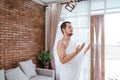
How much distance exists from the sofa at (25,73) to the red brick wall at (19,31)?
11.2 inches

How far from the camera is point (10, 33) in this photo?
3402 millimetres

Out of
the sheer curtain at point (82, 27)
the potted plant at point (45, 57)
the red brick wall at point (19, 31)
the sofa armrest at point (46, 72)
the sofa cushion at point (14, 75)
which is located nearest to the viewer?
the sofa cushion at point (14, 75)

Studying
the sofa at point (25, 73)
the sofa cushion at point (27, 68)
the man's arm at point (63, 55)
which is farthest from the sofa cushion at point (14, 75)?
the man's arm at point (63, 55)

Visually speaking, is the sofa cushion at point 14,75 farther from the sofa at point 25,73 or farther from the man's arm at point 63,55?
the man's arm at point 63,55

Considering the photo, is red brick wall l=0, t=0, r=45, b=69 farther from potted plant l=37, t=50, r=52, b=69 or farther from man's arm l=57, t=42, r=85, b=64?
man's arm l=57, t=42, r=85, b=64

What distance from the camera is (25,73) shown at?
341 centimetres

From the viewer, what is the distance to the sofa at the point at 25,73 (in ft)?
9.52

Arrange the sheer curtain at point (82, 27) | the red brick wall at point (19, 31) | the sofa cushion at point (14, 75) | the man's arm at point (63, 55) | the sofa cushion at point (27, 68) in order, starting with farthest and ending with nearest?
1. the sheer curtain at point (82, 27)
2. the sofa cushion at point (27, 68)
3. the red brick wall at point (19, 31)
4. the sofa cushion at point (14, 75)
5. the man's arm at point (63, 55)

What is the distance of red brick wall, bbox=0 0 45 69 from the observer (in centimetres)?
324

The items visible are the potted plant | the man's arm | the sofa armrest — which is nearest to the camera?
the man's arm

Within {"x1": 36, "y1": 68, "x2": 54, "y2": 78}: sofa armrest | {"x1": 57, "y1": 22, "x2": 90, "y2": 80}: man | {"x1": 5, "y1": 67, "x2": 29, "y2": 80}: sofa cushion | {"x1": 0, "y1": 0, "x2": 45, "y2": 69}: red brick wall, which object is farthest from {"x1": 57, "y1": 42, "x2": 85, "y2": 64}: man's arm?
{"x1": 36, "y1": 68, "x2": 54, "y2": 78}: sofa armrest

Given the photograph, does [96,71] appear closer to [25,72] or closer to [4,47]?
[25,72]

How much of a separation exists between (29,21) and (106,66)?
2.64 metres

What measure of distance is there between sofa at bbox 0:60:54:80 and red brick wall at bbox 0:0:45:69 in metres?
0.28
